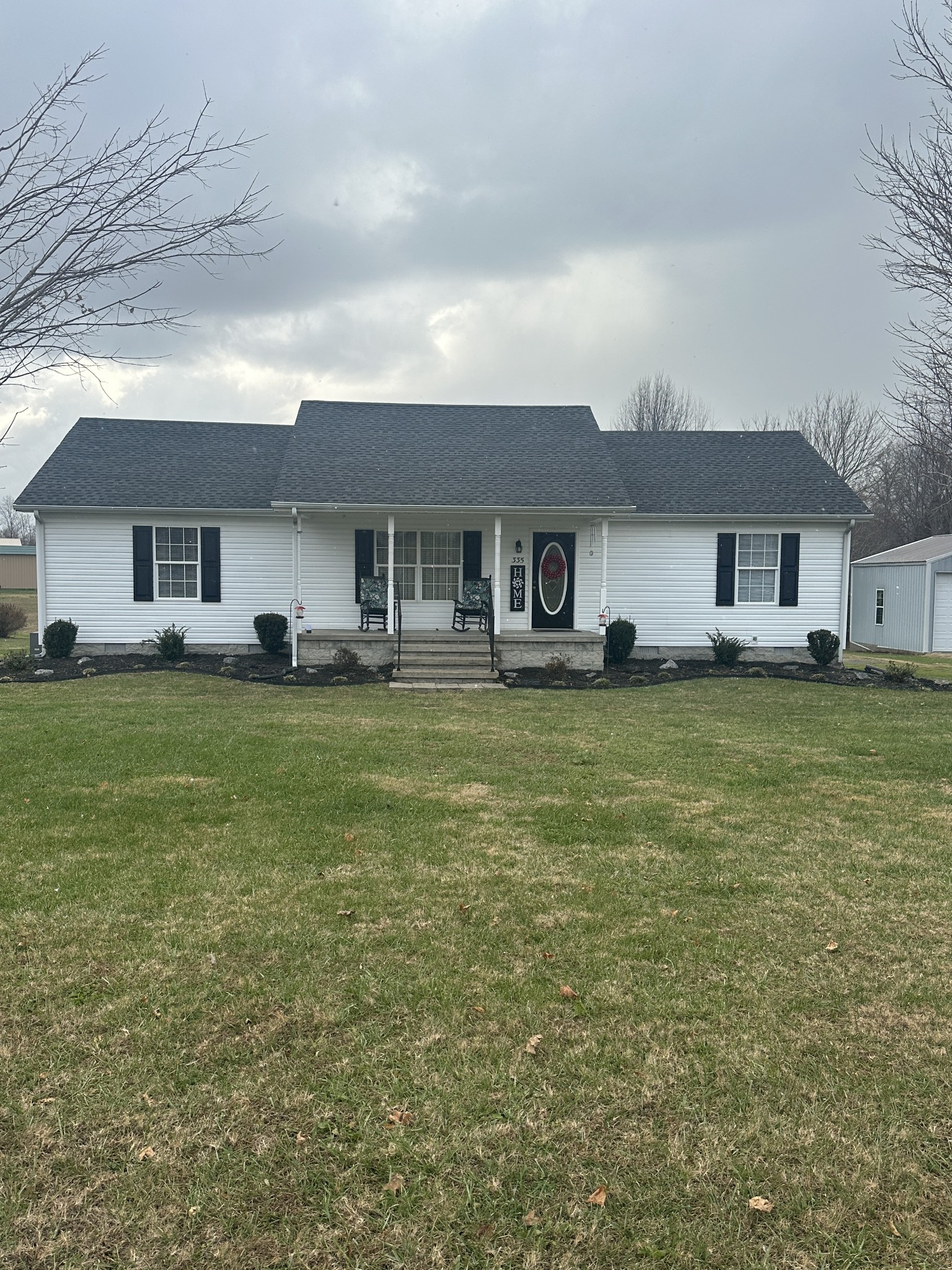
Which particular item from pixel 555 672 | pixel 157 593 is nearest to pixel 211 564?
pixel 157 593

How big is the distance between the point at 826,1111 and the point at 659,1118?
59cm

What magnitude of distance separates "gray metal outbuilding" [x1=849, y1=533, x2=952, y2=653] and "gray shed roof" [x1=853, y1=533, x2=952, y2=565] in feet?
0.10

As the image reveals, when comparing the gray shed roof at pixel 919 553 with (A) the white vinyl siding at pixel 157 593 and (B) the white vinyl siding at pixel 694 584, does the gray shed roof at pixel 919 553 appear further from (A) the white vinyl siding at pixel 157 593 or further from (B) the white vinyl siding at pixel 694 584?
(A) the white vinyl siding at pixel 157 593

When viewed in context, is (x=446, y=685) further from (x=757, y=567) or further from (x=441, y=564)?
(x=757, y=567)

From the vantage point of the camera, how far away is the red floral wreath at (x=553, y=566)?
17359mm

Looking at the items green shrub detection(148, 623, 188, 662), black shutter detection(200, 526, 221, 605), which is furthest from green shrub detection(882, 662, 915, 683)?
green shrub detection(148, 623, 188, 662)

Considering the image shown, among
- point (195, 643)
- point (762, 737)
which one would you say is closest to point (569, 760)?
point (762, 737)

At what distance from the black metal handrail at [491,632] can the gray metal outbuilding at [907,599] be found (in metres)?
14.9

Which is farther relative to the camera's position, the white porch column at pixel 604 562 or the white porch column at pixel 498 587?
the white porch column at pixel 604 562

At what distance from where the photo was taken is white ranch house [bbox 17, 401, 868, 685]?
54.4 ft

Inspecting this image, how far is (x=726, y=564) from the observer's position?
17.3 metres

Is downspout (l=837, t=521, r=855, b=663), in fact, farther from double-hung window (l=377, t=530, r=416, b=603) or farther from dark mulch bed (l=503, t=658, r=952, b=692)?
double-hung window (l=377, t=530, r=416, b=603)

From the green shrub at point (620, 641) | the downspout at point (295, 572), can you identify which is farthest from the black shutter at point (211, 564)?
the green shrub at point (620, 641)

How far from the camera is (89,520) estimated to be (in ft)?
54.5
